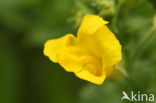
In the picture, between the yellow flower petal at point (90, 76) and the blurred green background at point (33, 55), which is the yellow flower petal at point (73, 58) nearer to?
the yellow flower petal at point (90, 76)

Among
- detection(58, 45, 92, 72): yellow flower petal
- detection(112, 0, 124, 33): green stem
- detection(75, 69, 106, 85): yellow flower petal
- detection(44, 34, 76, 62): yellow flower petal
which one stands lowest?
detection(75, 69, 106, 85): yellow flower petal

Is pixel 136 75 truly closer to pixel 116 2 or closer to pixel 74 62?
pixel 116 2

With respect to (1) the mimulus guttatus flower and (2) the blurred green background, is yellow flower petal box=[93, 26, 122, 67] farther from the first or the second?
(2) the blurred green background

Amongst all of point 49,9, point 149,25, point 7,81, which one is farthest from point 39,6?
point 149,25

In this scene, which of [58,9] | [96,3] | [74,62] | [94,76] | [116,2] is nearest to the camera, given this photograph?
[94,76]

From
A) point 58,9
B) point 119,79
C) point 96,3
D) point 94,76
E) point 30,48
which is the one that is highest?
point 58,9

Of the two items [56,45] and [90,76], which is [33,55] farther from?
[90,76]

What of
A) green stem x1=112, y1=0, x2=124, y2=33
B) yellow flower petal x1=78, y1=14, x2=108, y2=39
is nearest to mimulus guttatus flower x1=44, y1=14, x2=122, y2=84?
yellow flower petal x1=78, y1=14, x2=108, y2=39

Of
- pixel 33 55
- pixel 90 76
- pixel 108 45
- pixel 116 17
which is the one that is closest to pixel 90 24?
pixel 108 45
